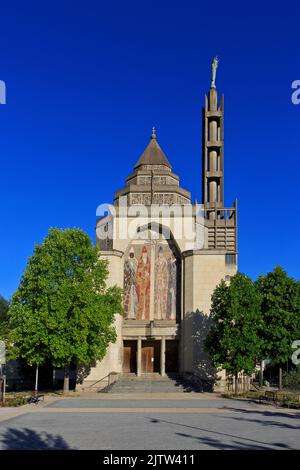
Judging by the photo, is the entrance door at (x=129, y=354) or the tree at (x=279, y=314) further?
the entrance door at (x=129, y=354)

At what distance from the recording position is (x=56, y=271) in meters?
39.9

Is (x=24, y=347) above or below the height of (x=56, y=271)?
below

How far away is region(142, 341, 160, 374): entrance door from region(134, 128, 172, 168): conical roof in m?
19.6

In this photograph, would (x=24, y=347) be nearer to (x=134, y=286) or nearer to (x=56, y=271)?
(x=56, y=271)

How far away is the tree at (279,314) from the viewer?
42250 millimetres

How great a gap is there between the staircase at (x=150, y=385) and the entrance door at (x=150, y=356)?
183 cm

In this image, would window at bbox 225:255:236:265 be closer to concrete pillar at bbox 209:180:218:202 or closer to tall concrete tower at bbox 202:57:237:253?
tall concrete tower at bbox 202:57:237:253

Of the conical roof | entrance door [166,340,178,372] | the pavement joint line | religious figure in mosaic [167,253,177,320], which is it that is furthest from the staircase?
the conical roof

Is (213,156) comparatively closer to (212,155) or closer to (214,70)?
(212,155)

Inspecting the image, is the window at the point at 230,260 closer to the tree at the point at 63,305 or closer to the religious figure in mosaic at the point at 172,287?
the religious figure in mosaic at the point at 172,287

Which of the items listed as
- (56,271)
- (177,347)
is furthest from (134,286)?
(56,271)
